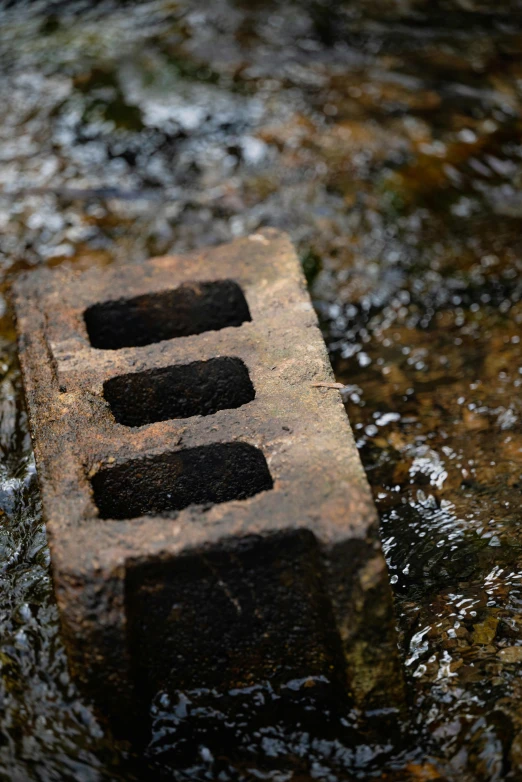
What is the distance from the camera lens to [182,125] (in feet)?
14.4

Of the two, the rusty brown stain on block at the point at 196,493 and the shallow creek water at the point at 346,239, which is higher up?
the rusty brown stain on block at the point at 196,493

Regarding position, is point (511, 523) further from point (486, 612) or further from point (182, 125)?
point (182, 125)

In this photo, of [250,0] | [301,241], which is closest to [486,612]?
[301,241]

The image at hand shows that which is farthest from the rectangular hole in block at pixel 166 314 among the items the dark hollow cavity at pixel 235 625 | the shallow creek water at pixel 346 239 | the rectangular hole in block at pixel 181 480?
the dark hollow cavity at pixel 235 625

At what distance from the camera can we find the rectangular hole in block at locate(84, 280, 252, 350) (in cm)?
262

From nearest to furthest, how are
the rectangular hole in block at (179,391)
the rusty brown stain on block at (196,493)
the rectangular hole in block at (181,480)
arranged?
1. the rusty brown stain on block at (196,493)
2. the rectangular hole in block at (181,480)
3. the rectangular hole in block at (179,391)

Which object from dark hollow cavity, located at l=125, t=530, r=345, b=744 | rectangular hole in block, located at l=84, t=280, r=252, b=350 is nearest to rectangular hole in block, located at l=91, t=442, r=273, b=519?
dark hollow cavity, located at l=125, t=530, r=345, b=744

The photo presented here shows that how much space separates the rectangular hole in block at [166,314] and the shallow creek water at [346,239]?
1.53 ft

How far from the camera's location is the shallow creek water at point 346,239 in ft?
6.40

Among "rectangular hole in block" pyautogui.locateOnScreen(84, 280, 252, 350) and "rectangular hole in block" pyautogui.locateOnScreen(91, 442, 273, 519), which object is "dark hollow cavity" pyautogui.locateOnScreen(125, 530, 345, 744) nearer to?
"rectangular hole in block" pyautogui.locateOnScreen(91, 442, 273, 519)

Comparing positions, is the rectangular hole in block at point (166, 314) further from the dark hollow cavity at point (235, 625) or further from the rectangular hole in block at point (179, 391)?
the dark hollow cavity at point (235, 625)

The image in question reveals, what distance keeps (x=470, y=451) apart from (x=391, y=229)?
4.71 ft

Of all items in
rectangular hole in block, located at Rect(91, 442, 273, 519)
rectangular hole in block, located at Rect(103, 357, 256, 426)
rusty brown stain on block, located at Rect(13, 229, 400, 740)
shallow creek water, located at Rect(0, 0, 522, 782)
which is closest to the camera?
rusty brown stain on block, located at Rect(13, 229, 400, 740)

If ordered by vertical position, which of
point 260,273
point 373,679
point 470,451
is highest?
point 260,273
